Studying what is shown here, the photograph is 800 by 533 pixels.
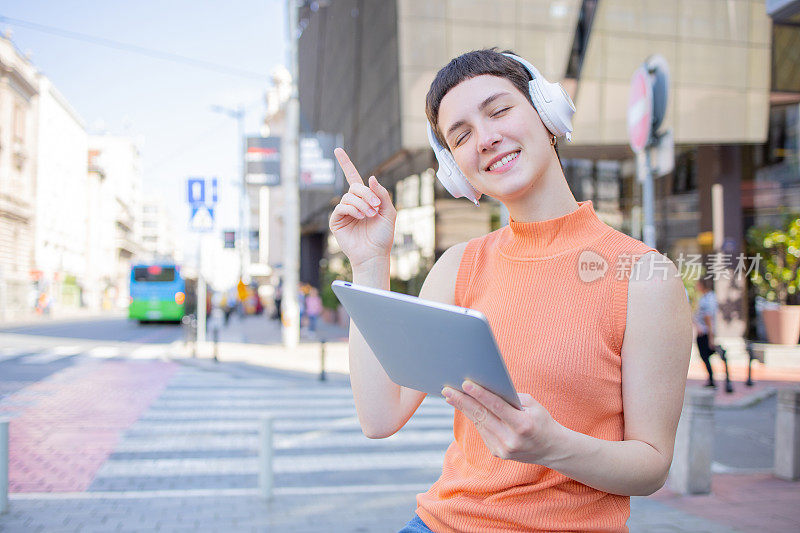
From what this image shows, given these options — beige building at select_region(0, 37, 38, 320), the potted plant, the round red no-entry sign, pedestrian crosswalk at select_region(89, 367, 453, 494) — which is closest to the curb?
the potted plant

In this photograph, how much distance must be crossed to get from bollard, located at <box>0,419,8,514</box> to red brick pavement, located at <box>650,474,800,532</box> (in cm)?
507

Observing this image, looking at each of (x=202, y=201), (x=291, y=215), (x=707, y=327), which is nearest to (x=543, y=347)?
(x=707, y=327)

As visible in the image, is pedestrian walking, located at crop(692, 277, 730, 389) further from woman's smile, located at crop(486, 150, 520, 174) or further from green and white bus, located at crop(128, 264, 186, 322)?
green and white bus, located at crop(128, 264, 186, 322)

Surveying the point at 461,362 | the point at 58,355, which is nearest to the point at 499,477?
the point at 461,362

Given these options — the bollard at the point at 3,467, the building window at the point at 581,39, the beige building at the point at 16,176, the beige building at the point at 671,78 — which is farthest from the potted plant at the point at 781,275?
the beige building at the point at 16,176

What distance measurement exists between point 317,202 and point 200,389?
89.1 feet

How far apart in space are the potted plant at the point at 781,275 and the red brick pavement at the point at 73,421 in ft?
34.3

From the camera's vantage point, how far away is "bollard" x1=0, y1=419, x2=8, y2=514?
16.9ft

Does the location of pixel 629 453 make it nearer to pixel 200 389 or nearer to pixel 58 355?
pixel 200 389

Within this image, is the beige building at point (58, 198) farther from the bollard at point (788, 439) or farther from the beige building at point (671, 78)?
the bollard at point (788, 439)

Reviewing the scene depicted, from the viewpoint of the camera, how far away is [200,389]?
12.1 metres

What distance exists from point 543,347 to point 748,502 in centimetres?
502

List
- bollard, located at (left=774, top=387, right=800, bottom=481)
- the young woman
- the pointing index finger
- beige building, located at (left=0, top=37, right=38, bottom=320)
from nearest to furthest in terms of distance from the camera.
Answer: the young woman < the pointing index finger < bollard, located at (left=774, top=387, right=800, bottom=481) < beige building, located at (left=0, top=37, right=38, bottom=320)

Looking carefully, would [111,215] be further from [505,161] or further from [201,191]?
[505,161]
